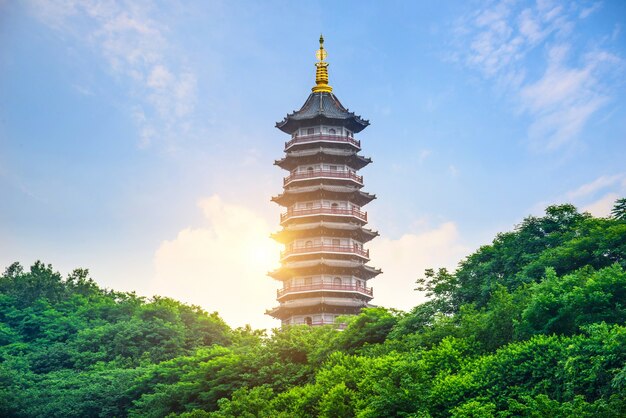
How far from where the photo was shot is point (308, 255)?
156ft

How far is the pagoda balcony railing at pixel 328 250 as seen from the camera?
47281 millimetres

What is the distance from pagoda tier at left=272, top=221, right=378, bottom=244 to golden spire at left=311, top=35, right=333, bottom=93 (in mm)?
9733

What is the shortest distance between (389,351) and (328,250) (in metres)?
16.1

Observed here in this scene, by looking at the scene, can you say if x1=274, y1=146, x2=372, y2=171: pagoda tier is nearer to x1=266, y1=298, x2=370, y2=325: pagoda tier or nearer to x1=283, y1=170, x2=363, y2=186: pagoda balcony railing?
x1=283, y1=170, x2=363, y2=186: pagoda balcony railing

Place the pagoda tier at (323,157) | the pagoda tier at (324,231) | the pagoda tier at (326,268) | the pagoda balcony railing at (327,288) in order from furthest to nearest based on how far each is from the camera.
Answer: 1. the pagoda tier at (323,157)
2. the pagoda tier at (324,231)
3. the pagoda tier at (326,268)
4. the pagoda balcony railing at (327,288)

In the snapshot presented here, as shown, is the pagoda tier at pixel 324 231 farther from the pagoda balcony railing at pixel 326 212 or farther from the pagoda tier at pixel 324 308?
the pagoda tier at pixel 324 308

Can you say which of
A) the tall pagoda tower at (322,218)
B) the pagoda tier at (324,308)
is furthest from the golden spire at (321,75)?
the pagoda tier at (324,308)

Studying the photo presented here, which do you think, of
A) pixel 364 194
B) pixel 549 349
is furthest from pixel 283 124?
pixel 549 349

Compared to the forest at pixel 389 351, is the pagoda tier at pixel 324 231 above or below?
above

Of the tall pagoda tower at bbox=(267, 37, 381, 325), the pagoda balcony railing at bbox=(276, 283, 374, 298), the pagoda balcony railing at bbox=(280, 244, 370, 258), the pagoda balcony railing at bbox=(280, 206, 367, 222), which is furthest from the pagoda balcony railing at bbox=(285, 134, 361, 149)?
the pagoda balcony railing at bbox=(276, 283, 374, 298)

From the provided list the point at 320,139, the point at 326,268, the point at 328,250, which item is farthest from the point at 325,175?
the point at 326,268

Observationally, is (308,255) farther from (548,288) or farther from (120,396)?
(548,288)

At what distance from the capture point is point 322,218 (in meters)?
48.2

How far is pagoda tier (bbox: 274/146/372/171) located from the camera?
1950 inches
